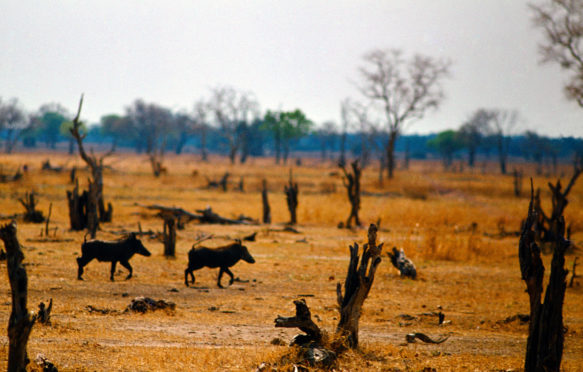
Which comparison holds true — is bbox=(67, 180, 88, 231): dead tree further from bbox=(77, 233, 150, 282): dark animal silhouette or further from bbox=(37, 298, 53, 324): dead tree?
bbox=(37, 298, 53, 324): dead tree

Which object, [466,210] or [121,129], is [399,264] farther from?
[121,129]

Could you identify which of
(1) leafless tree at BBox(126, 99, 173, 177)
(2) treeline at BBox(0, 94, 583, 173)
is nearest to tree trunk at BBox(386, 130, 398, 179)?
(2) treeline at BBox(0, 94, 583, 173)

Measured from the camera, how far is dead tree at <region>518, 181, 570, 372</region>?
5934mm

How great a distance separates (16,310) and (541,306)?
204 inches

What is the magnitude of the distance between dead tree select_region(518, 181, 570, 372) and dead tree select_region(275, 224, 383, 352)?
171cm

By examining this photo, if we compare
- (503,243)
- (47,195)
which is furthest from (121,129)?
(503,243)

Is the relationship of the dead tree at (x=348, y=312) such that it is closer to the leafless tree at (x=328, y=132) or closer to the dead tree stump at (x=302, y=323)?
the dead tree stump at (x=302, y=323)

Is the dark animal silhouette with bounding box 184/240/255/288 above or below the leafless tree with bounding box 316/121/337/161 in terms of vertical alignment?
below

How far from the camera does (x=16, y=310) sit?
507cm

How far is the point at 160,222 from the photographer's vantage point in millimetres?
21703

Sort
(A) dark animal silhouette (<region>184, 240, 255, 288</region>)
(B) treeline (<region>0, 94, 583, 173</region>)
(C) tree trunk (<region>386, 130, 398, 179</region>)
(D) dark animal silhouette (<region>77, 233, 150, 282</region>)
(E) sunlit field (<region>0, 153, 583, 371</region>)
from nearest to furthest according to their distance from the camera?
(E) sunlit field (<region>0, 153, 583, 371</region>), (A) dark animal silhouette (<region>184, 240, 255, 288</region>), (D) dark animal silhouette (<region>77, 233, 150, 282</region>), (C) tree trunk (<region>386, 130, 398, 179</region>), (B) treeline (<region>0, 94, 583, 173</region>)

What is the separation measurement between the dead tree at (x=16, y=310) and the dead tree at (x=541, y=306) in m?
4.82

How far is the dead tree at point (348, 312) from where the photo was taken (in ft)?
21.3

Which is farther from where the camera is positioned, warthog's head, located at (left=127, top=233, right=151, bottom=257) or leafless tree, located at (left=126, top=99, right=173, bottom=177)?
leafless tree, located at (left=126, top=99, right=173, bottom=177)
